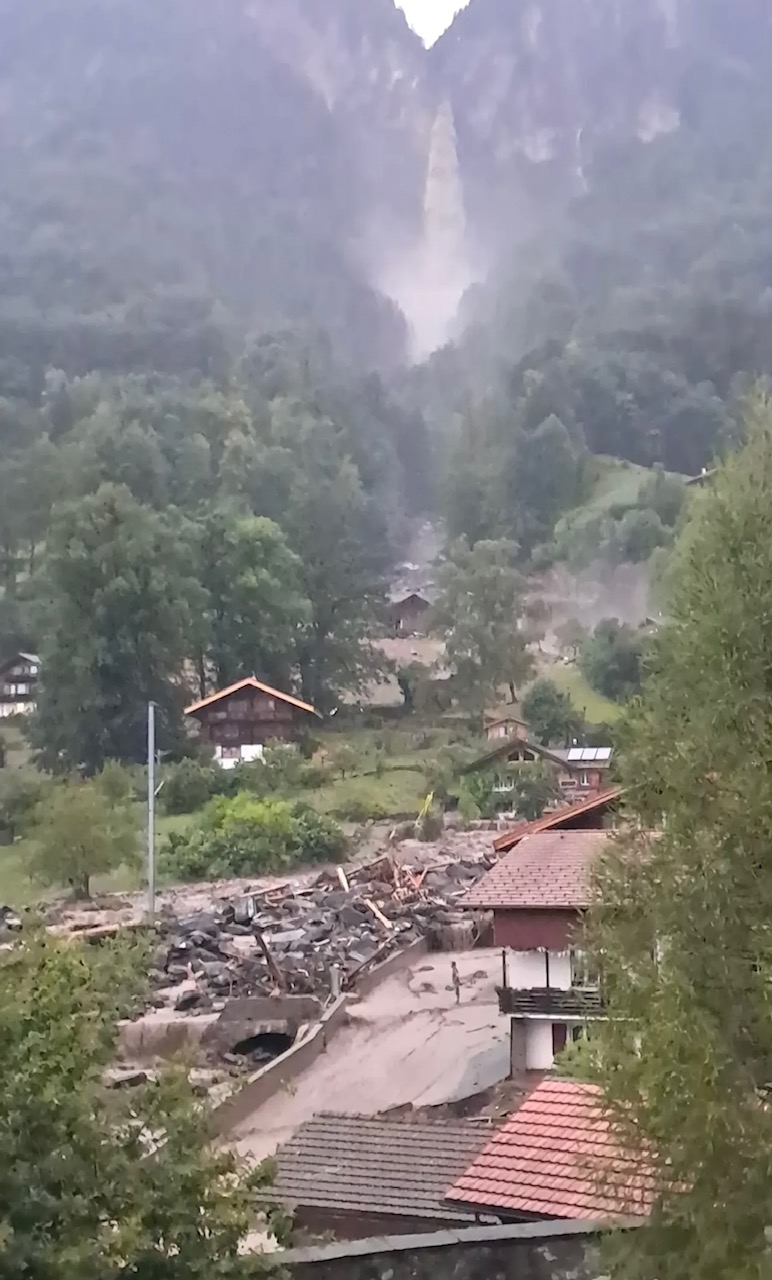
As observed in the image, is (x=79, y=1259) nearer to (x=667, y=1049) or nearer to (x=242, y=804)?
(x=667, y=1049)

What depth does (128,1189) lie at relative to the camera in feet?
16.6

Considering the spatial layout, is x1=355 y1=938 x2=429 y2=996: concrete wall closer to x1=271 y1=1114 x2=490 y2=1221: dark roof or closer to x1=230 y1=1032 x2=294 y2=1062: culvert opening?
x1=230 y1=1032 x2=294 y2=1062: culvert opening

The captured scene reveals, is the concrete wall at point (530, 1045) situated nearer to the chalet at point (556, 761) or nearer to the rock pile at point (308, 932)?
the rock pile at point (308, 932)

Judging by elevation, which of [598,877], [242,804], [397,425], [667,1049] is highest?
[397,425]

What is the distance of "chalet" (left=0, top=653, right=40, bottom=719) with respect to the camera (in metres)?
39.5

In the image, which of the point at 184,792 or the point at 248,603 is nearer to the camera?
the point at 184,792

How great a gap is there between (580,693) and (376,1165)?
32015mm

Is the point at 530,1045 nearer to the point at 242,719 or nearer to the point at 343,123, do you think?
the point at 242,719

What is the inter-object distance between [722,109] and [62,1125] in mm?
96317

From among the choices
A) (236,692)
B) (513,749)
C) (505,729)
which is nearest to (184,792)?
(236,692)

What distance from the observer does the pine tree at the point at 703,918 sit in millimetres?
4570

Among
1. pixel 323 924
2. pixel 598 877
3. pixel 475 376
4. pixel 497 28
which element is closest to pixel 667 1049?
pixel 598 877

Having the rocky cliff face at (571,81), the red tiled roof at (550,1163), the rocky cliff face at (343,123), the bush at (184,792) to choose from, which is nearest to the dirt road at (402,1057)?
the red tiled roof at (550,1163)

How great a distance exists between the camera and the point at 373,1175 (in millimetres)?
7301
